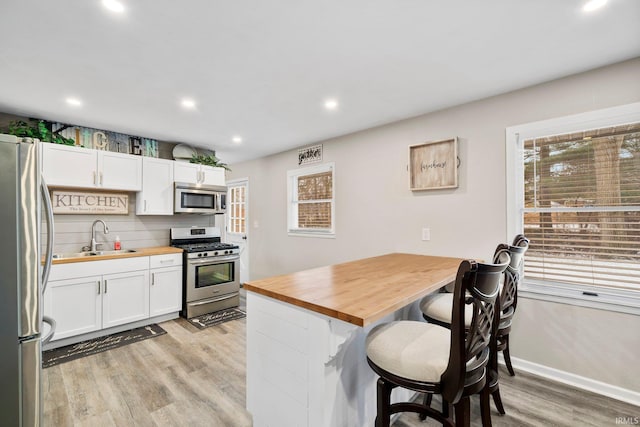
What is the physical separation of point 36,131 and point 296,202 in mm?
3200

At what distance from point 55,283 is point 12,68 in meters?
1.92

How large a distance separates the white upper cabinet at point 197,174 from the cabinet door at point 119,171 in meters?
0.47

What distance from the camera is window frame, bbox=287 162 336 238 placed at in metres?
4.05

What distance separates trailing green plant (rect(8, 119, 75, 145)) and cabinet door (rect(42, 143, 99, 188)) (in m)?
0.20

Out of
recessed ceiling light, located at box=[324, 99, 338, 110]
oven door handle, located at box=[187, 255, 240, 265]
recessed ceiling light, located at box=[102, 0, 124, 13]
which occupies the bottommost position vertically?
oven door handle, located at box=[187, 255, 240, 265]

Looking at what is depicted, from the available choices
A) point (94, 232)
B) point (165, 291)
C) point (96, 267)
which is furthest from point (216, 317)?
point (94, 232)

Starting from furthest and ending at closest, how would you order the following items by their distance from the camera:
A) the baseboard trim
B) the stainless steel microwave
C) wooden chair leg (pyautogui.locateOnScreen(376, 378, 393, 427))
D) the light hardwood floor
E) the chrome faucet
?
the stainless steel microwave, the chrome faucet, the baseboard trim, the light hardwood floor, wooden chair leg (pyautogui.locateOnScreen(376, 378, 393, 427))

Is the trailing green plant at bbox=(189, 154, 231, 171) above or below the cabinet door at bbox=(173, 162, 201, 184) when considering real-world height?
above

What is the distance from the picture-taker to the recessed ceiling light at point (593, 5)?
152 centimetres

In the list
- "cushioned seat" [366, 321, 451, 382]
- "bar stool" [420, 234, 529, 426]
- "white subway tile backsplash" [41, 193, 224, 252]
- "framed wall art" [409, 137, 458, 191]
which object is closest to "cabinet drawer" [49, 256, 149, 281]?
"white subway tile backsplash" [41, 193, 224, 252]

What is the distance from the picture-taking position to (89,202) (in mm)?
3475

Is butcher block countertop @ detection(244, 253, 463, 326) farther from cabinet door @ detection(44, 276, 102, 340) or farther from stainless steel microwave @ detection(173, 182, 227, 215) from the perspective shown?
stainless steel microwave @ detection(173, 182, 227, 215)

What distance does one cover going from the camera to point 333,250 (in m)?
4.05

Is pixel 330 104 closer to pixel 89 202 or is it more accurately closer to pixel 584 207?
pixel 584 207
